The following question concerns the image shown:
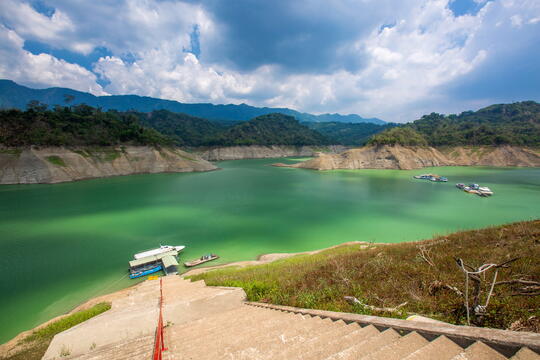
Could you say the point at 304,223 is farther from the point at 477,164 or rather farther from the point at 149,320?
the point at 477,164

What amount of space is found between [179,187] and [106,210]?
19.6 meters

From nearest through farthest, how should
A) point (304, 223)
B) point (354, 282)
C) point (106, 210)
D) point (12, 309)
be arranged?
point (354, 282) < point (12, 309) < point (304, 223) < point (106, 210)

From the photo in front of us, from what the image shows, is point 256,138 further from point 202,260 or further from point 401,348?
point 401,348

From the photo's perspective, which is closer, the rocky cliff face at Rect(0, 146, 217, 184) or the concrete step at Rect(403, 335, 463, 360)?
the concrete step at Rect(403, 335, 463, 360)

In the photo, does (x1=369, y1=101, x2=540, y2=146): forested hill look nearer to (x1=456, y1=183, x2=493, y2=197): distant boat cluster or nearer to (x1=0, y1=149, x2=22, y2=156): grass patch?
(x1=456, y1=183, x2=493, y2=197): distant boat cluster

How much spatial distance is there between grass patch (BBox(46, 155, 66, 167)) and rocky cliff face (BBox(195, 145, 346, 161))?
73.7m

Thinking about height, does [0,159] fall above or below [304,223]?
above

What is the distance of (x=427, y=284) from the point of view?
251 inches

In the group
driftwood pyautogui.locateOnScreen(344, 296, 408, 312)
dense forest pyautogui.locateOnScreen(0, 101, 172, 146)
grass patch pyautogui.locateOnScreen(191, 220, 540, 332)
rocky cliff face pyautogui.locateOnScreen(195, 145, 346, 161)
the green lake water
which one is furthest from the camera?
rocky cliff face pyautogui.locateOnScreen(195, 145, 346, 161)

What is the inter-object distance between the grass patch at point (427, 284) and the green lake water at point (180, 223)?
496 inches

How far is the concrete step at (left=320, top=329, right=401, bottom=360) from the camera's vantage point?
3150 mm

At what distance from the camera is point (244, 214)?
104 ft

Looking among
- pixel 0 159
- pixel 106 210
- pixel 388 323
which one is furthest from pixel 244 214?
pixel 0 159

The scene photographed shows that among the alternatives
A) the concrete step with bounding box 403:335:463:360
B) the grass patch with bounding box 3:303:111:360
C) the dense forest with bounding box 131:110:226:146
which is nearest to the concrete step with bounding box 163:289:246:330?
the grass patch with bounding box 3:303:111:360
